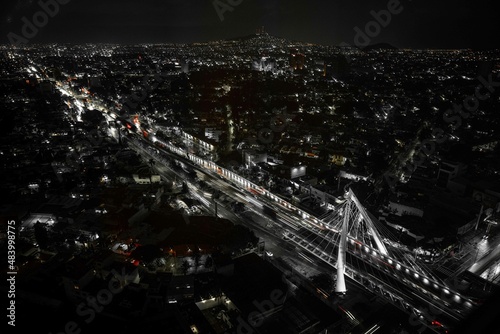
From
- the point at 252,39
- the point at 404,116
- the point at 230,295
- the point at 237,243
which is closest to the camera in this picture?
the point at 230,295

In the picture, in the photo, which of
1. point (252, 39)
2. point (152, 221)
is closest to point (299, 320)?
point (152, 221)

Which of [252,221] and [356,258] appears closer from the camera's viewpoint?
[356,258]

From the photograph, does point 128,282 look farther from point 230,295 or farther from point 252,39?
point 252,39

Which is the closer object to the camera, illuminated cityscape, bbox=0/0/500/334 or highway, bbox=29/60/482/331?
illuminated cityscape, bbox=0/0/500/334

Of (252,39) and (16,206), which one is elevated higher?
(252,39)

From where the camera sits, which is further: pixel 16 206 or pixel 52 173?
pixel 52 173

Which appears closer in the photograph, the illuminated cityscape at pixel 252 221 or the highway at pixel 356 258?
the illuminated cityscape at pixel 252 221

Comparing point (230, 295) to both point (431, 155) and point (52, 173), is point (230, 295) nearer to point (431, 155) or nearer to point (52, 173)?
point (52, 173)

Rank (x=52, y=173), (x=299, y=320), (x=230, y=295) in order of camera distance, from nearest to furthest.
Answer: (x=299, y=320) < (x=230, y=295) < (x=52, y=173)
